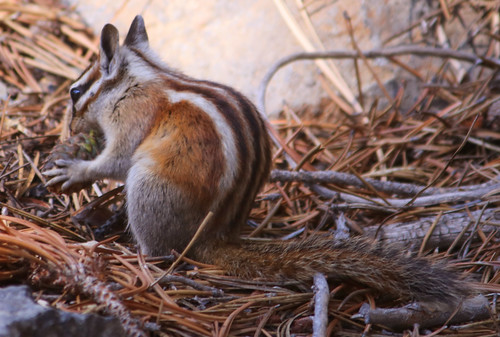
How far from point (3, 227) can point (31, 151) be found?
3.49 feet

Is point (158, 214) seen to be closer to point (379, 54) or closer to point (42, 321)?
point (42, 321)

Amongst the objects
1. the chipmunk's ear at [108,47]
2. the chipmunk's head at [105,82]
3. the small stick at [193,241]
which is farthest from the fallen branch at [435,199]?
the chipmunk's ear at [108,47]

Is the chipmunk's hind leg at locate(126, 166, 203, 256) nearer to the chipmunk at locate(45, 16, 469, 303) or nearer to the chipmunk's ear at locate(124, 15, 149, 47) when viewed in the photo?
the chipmunk at locate(45, 16, 469, 303)

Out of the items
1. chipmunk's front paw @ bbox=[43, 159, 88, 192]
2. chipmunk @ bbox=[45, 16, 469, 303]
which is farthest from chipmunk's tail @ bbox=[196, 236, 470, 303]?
chipmunk's front paw @ bbox=[43, 159, 88, 192]

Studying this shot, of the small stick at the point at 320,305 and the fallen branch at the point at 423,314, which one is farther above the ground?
the small stick at the point at 320,305

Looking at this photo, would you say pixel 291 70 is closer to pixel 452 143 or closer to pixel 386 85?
pixel 386 85

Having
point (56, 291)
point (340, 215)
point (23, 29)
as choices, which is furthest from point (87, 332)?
point (23, 29)

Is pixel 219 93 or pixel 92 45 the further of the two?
pixel 92 45

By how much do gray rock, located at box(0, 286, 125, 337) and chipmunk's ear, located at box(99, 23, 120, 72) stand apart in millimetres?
1381

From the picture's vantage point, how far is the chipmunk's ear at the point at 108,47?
103 inches

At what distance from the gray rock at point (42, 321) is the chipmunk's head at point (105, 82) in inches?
48.8

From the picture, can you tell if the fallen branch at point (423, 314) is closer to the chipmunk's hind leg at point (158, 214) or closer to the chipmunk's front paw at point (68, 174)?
the chipmunk's hind leg at point (158, 214)

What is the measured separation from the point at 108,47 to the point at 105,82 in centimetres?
17

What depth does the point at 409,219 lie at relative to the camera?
8.91 ft
